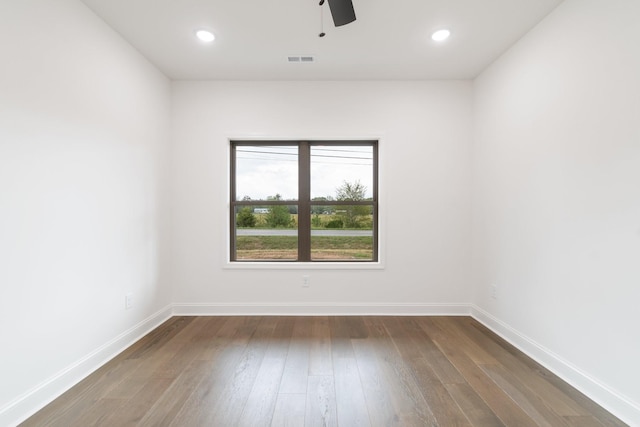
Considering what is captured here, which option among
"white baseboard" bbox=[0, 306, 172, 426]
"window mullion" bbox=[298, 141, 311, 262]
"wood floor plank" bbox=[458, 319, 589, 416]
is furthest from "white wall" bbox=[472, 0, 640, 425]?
"white baseboard" bbox=[0, 306, 172, 426]

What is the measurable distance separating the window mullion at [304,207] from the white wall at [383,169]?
1.27 ft

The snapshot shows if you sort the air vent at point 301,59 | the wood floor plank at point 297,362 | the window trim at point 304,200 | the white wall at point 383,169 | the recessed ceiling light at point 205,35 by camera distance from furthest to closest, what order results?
the window trim at point 304,200
the white wall at point 383,169
the air vent at point 301,59
the recessed ceiling light at point 205,35
the wood floor plank at point 297,362

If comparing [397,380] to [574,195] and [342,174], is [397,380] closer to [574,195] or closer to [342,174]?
[574,195]

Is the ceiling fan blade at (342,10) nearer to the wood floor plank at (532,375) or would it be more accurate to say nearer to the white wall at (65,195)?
the white wall at (65,195)

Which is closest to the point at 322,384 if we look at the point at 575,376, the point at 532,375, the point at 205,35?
the point at 532,375

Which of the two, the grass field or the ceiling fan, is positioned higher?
the ceiling fan

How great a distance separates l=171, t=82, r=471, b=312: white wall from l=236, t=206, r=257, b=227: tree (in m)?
0.26

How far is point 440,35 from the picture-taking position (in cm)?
259

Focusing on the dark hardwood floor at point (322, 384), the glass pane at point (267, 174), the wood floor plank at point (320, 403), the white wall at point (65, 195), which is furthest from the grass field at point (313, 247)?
the wood floor plank at point (320, 403)

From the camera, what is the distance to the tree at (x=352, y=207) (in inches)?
145

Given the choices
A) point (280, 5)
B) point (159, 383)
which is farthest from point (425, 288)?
point (280, 5)

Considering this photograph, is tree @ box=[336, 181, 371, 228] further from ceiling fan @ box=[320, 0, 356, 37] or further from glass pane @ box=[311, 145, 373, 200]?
ceiling fan @ box=[320, 0, 356, 37]

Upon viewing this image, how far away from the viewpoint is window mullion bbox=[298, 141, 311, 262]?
11.9ft

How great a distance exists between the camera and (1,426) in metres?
1.62
